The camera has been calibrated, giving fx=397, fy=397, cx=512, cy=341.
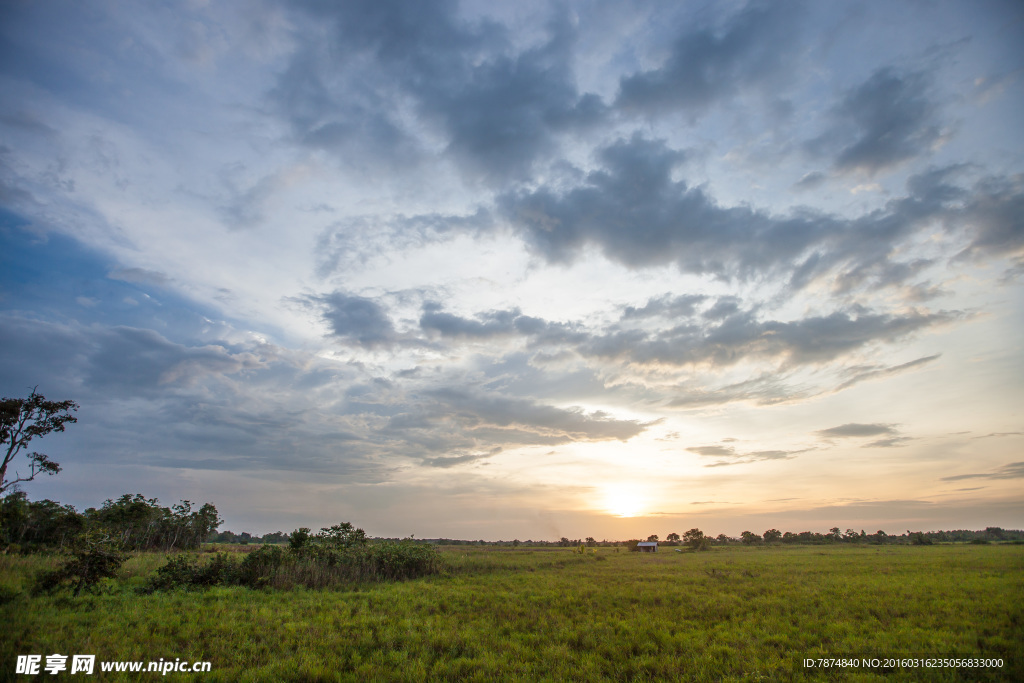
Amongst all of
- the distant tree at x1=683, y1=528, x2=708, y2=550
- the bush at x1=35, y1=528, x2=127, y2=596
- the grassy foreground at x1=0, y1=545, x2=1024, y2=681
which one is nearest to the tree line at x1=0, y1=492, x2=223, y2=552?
the bush at x1=35, y1=528, x2=127, y2=596

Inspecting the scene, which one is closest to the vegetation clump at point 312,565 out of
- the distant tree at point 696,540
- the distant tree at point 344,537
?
the distant tree at point 344,537

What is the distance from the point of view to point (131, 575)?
2138 cm

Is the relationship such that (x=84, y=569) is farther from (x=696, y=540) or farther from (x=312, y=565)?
(x=696, y=540)

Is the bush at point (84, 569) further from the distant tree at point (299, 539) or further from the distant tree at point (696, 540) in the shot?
the distant tree at point (696, 540)

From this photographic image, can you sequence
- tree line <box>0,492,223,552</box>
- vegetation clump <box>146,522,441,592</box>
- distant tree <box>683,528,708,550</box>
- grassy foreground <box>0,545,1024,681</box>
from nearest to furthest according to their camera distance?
grassy foreground <box>0,545,1024,681</box> < vegetation clump <box>146,522,441,592</box> < tree line <box>0,492,223,552</box> < distant tree <box>683,528,708,550</box>

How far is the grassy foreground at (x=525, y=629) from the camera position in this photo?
415 inches

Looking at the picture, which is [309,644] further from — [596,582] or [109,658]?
[596,582]

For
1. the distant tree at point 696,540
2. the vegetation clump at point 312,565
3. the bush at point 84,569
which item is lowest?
the distant tree at point 696,540

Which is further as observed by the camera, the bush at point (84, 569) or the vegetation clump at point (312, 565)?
the vegetation clump at point (312, 565)

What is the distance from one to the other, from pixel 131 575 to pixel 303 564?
832cm

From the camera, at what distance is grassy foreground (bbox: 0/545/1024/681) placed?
10.5 meters

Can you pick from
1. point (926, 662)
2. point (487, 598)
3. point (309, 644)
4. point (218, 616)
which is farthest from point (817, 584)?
point (218, 616)

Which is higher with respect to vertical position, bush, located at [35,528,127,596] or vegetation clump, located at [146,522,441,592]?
bush, located at [35,528,127,596]

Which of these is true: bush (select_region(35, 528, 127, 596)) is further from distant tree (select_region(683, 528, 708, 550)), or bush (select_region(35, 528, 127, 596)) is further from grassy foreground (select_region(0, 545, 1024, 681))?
distant tree (select_region(683, 528, 708, 550))
